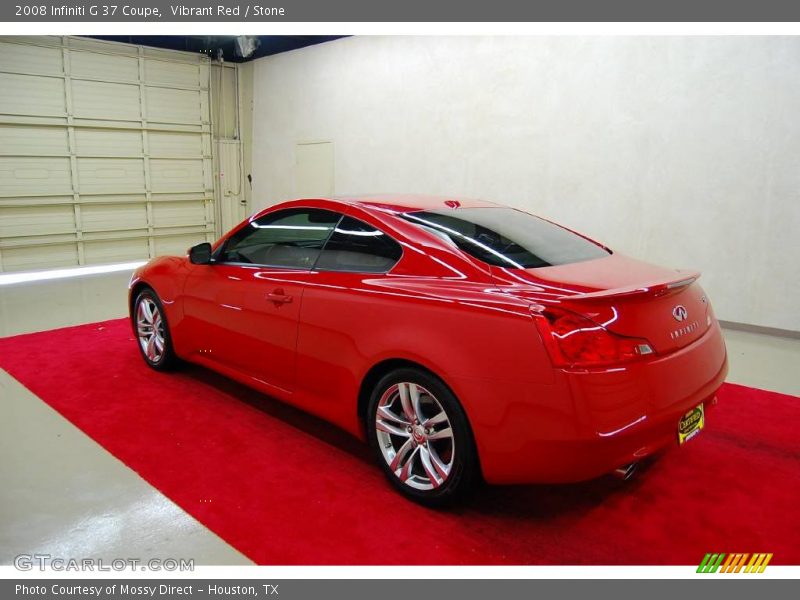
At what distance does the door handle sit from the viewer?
304cm

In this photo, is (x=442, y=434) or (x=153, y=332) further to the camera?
(x=153, y=332)

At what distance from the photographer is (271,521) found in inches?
96.6

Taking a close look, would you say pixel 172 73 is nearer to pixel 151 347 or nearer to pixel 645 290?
pixel 151 347

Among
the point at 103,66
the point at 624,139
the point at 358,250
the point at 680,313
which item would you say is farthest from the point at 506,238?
the point at 103,66

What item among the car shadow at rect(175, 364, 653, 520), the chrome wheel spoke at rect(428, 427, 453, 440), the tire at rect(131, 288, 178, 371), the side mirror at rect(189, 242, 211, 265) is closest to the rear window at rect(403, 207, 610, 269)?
the chrome wheel spoke at rect(428, 427, 453, 440)

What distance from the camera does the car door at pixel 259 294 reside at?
3070mm

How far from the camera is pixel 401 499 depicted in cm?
262

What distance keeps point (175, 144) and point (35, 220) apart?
8.58ft

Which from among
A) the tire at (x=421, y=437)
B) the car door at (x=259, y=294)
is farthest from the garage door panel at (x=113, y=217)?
the tire at (x=421, y=437)

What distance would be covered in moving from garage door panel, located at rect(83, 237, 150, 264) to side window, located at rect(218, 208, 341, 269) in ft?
23.6

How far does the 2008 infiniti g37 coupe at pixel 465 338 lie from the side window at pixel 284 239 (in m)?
0.01

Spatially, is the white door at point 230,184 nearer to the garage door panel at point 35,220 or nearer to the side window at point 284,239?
the garage door panel at point 35,220
